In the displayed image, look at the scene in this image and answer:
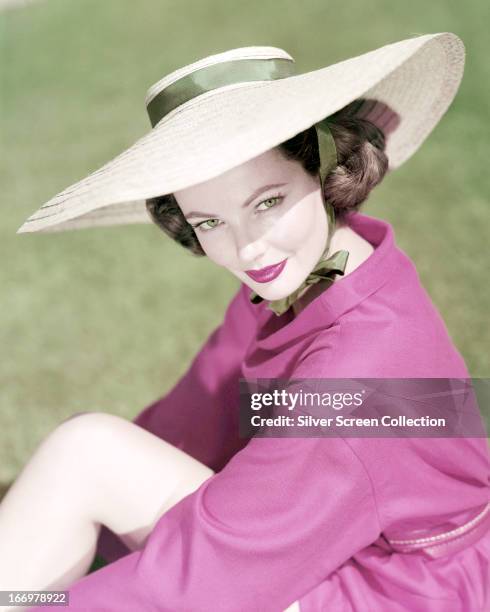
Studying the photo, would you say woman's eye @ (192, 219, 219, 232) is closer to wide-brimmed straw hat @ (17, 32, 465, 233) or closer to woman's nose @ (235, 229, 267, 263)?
woman's nose @ (235, 229, 267, 263)

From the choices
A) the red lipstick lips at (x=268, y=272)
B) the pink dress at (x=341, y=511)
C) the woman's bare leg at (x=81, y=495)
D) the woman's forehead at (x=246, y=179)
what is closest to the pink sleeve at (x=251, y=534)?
the pink dress at (x=341, y=511)

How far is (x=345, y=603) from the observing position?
1242 millimetres

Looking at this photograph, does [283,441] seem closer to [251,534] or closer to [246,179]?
[251,534]

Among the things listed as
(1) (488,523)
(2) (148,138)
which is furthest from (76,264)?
(1) (488,523)

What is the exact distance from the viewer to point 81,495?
1324 millimetres

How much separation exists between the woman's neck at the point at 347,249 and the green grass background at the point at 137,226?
3.04 ft

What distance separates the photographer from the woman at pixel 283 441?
1091 mm

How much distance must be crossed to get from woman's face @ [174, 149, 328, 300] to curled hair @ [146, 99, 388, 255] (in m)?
0.03

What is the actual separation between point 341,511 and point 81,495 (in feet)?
1.64

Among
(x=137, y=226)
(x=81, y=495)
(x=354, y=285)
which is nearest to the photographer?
(x=354, y=285)

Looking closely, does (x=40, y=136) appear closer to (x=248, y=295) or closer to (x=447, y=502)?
(x=248, y=295)

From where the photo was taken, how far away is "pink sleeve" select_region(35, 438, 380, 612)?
109 cm

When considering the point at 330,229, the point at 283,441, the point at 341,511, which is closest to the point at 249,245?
the point at 330,229

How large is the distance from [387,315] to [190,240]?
482mm
